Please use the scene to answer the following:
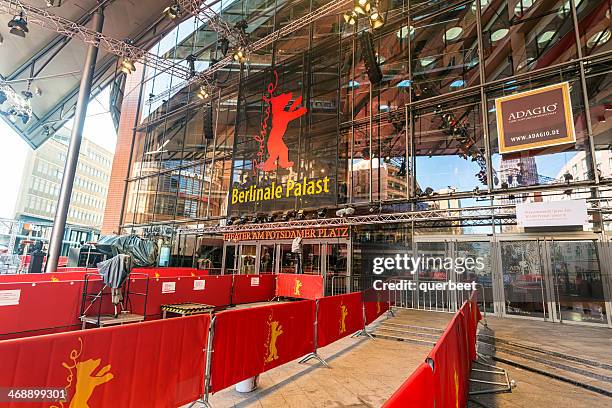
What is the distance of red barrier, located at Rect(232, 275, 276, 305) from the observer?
11.9 m

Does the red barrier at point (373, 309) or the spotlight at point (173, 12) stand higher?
the spotlight at point (173, 12)

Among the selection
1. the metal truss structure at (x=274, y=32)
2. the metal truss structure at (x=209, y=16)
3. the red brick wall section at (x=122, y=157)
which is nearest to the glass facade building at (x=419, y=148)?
the metal truss structure at (x=274, y=32)

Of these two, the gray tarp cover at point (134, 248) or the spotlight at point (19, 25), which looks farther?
the gray tarp cover at point (134, 248)

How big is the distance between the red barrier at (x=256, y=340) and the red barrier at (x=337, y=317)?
0.55 metres

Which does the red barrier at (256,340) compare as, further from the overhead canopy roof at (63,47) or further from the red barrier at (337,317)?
the overhead canopy roof at (63,47)

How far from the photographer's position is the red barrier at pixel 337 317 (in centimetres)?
619

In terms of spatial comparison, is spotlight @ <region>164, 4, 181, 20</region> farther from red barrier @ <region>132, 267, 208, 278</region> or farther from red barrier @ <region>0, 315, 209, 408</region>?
red barrier @ <region>0, 315, 209, 408</region>

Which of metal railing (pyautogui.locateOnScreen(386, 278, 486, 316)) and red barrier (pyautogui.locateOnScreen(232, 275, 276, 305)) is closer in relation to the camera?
metal railing (pyautogui.locateOnScreen(386, 278, 486, 316))

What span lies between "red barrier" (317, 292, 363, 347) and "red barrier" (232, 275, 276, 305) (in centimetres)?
569

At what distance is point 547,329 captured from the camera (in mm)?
8266

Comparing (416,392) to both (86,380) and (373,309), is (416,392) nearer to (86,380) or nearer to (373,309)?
(86,380)

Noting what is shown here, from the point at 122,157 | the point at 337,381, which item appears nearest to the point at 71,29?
the point at 122,157

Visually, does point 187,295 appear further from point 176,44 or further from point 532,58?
point 176,44

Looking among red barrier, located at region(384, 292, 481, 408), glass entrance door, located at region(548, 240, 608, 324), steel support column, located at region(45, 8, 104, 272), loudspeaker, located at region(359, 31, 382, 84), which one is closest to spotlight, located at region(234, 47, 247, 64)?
loudspeaker, located at region(359, 31, 382, 84)
